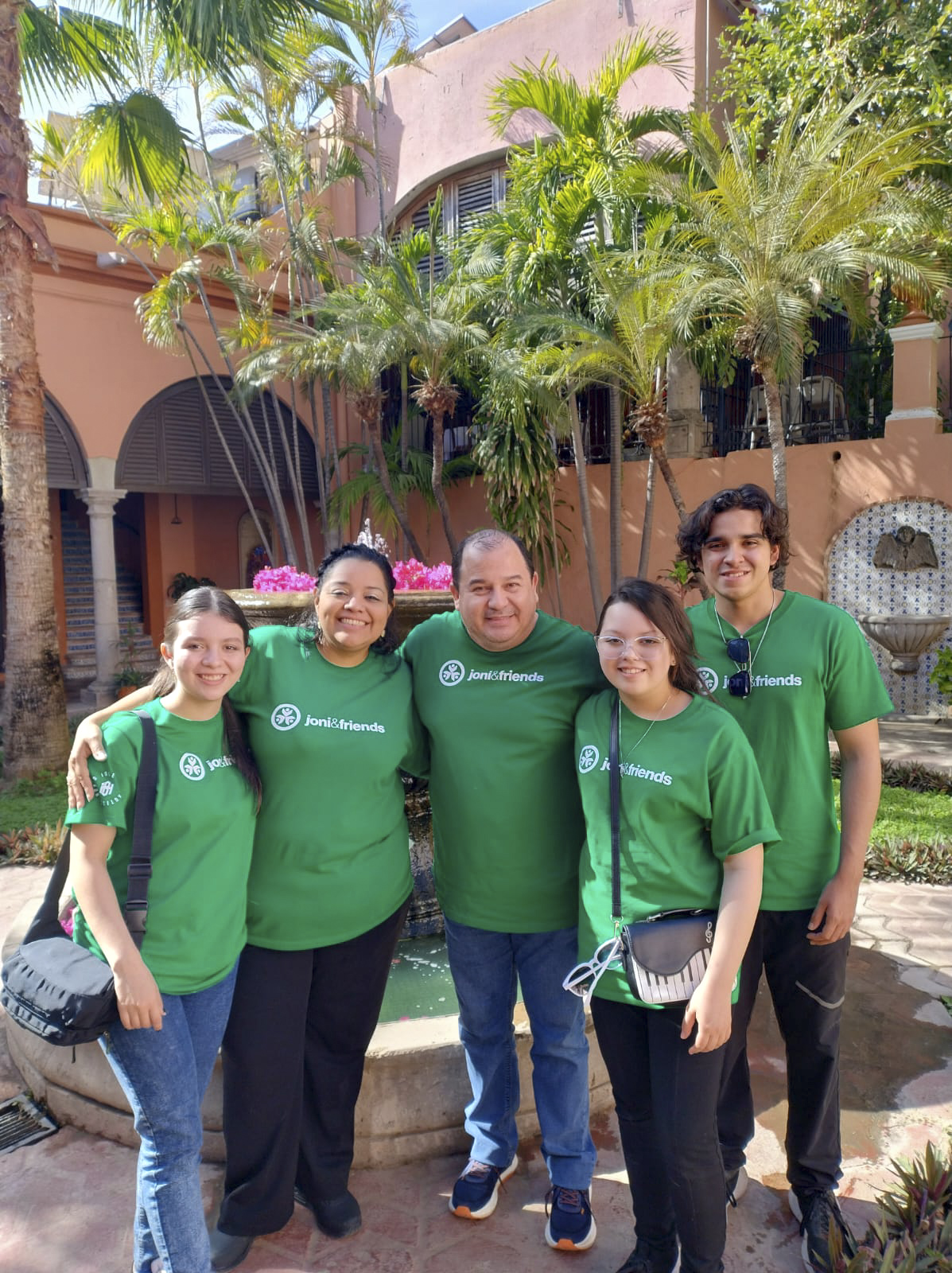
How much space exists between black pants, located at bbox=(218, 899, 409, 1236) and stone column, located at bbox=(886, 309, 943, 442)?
8.99 m

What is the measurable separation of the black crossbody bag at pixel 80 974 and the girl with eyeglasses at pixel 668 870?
38.6 inches

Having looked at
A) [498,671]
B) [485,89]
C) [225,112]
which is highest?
[485,89]

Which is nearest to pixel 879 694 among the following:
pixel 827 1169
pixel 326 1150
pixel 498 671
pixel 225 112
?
pixel 498 671

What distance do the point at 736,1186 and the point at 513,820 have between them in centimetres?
→ 131

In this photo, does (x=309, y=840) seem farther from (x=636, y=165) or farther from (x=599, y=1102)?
(x=636, y=165)

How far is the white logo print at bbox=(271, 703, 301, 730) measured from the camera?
7.41 ft

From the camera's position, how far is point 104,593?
11.9 m

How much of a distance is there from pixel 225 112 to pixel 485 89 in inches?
148

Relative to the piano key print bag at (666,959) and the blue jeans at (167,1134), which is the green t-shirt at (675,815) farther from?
the blue jeans at (167,1134)

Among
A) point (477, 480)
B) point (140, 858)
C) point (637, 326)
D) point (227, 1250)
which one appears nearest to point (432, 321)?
point (637, 326)

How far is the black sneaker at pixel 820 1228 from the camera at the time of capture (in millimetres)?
2311

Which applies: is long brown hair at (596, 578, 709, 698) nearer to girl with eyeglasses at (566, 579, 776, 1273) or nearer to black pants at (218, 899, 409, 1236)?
girl with eyeglasses at (566, 579, 776, 1273)

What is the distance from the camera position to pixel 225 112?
38.0ft

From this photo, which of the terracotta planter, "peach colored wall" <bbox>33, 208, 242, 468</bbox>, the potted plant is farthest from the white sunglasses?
"peach colored wall" <bbox>33, 208, 242, 468</bbox>
